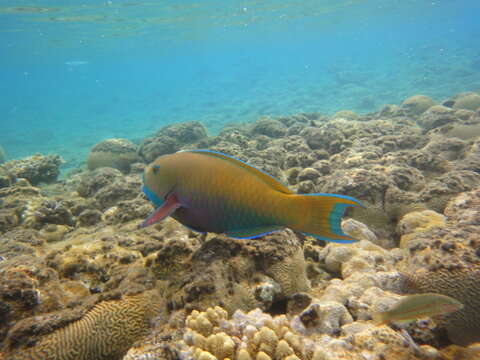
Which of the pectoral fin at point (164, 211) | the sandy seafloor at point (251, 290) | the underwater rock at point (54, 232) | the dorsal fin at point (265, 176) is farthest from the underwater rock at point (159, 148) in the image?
the dorsal fin at point (265, 176)

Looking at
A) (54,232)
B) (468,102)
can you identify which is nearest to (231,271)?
(54,232)

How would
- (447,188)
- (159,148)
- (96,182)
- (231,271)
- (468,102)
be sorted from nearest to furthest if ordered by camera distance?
(231,271)
(447,188)
(96,182)
(159,148)
(468,102)

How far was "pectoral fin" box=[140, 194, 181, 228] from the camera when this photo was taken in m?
1.64

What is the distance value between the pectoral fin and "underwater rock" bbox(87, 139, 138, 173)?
9967 mm

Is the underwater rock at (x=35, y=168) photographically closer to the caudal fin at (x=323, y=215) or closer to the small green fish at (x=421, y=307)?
the caudal fin at (x=323, y=215)

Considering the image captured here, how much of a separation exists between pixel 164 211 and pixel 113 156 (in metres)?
10.4

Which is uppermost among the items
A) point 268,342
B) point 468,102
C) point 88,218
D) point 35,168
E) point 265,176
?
point 468,102

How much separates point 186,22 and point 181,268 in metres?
45.2

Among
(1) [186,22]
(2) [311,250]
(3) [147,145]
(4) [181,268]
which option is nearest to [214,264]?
(4) [181,268]

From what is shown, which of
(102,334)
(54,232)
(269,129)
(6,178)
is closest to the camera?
(102,334)

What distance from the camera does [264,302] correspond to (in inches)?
85.0

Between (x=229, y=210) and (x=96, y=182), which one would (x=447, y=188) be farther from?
(x=96, y=182)

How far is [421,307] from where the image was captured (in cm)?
160

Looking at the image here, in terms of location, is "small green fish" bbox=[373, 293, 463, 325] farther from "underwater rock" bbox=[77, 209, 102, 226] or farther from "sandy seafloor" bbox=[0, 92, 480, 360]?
"underwater rock" bbox=[77, 209, 102, 226]
